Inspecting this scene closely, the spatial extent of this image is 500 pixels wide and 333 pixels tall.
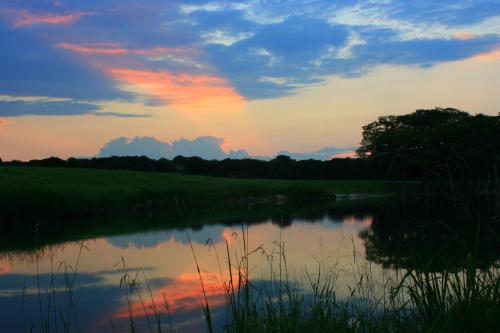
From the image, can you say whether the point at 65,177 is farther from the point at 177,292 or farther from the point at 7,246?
the point at 177,292

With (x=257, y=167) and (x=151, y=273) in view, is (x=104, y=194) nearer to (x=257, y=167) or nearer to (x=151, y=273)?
(x=151, y=273)

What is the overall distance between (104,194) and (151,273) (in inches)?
1031

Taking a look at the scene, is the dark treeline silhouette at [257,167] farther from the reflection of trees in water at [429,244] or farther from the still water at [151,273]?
the still water at [151,273]

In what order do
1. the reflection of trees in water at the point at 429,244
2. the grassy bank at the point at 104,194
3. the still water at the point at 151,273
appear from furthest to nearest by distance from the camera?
the grassy bank at the point at 104,194
the still water at the point at 151,273
the reflection of trees in water at the point at 429,244

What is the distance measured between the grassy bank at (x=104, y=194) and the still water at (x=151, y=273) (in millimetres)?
4873

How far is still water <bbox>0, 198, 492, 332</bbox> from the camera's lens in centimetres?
995

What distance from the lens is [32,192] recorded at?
105 ft

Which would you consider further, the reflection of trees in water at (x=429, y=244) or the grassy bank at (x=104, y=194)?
the grassy bank at (x=104, y=194)

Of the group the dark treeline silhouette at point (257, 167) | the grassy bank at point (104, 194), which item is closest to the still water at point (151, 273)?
the grassy bank at point (104, 194)

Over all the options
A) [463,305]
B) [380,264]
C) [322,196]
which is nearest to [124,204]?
[322,196]

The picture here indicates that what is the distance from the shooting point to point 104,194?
4022 cm

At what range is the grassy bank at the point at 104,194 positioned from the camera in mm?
31547

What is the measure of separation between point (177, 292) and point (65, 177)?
45126 millimetres

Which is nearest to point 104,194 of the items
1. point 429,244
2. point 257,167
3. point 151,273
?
point 151,273
